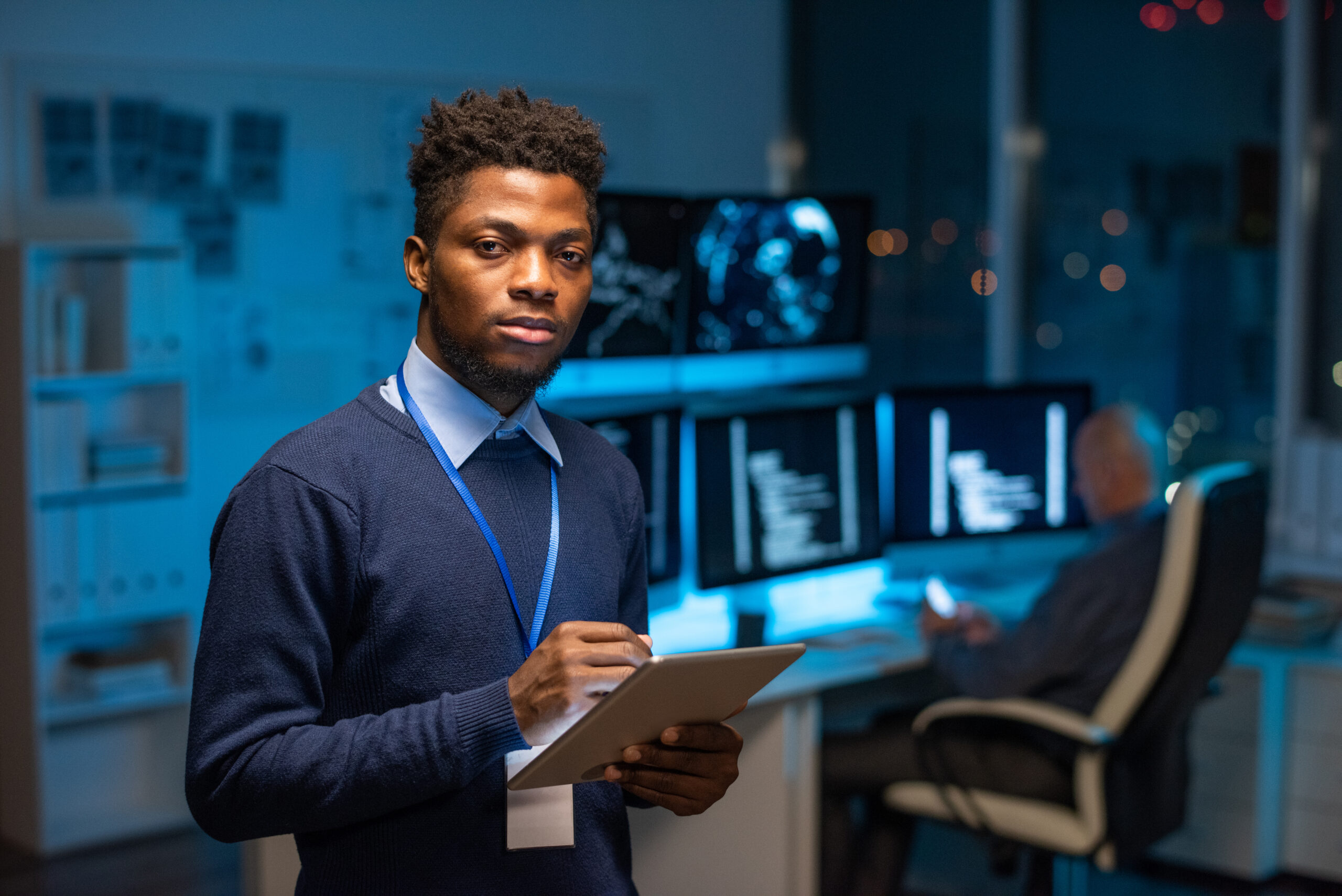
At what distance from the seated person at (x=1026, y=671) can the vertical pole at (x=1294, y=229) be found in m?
1.14

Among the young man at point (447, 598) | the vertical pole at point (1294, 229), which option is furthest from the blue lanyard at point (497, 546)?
the vertical pole at point (1294, 229)

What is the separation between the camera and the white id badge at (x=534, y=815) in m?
1.21

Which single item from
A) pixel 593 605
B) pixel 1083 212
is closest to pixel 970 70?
pixel 1083 212

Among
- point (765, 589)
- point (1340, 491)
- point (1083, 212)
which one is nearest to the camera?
point (765, 589)

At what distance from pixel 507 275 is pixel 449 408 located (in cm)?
14

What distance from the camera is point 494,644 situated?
1.19 meters

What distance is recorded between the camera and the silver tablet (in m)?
1.04

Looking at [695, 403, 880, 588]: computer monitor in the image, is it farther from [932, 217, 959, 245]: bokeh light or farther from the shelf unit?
[932, 217, 959, 245]: bokeh light

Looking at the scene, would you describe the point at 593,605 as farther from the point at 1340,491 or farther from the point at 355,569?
the point at 1340,491

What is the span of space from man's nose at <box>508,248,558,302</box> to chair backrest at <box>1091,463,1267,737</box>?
1.63 m

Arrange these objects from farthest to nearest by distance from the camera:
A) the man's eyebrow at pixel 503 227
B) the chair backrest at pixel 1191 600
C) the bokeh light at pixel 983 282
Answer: the bokeh light at pixel 983 282 → the chair backrest at pixel 1191 600 → the man's eyebrow at pixel 503 227

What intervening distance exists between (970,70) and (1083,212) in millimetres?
659

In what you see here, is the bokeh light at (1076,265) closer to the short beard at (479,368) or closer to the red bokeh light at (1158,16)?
the red bokeh light at (1158,16)

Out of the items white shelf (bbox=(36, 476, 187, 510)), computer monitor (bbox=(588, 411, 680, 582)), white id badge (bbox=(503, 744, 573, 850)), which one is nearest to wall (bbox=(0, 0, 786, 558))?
white shelf (bbox=(36, 476, 187, 510))
